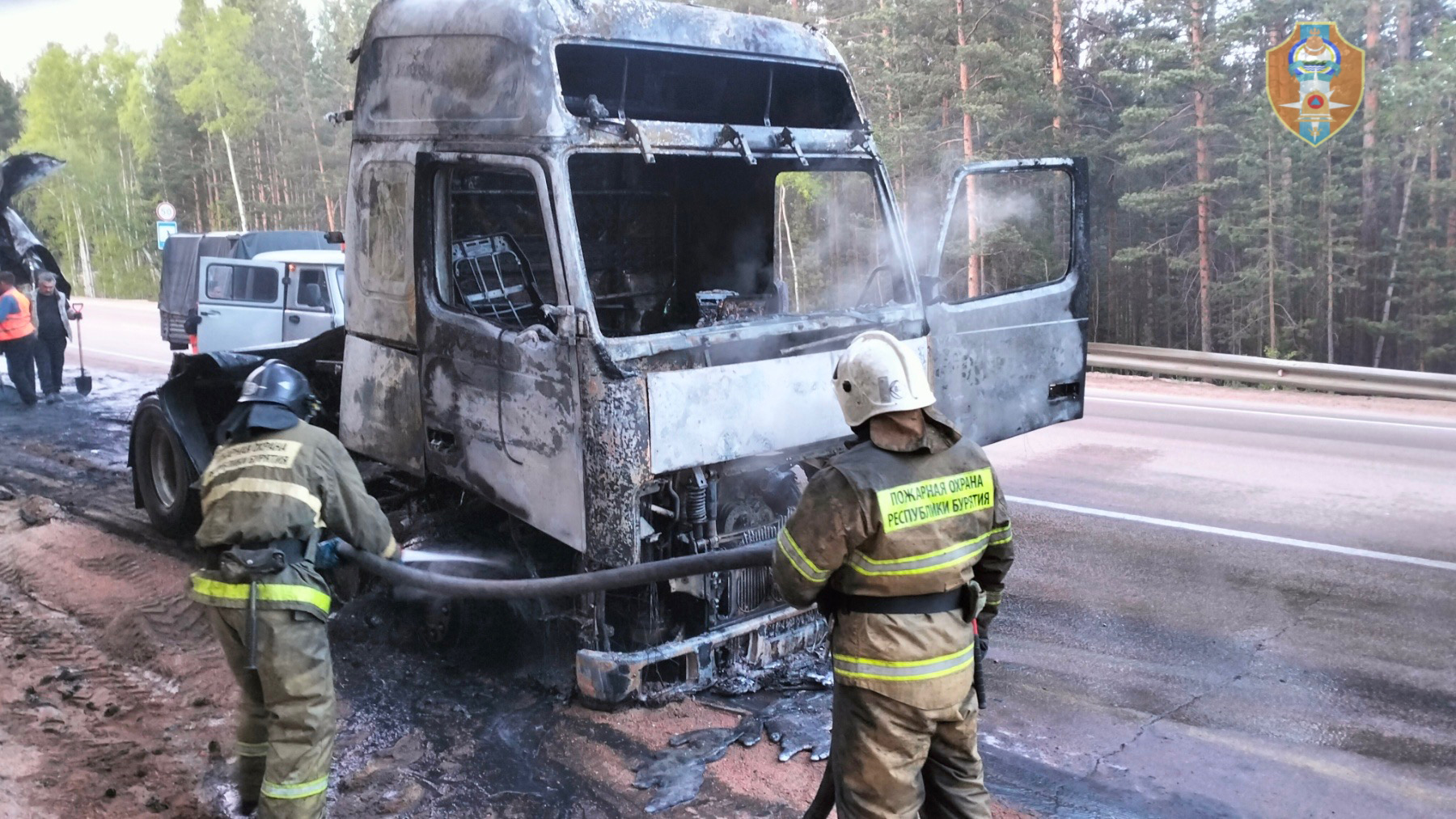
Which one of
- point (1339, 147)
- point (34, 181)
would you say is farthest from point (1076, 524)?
point (1339, 147)

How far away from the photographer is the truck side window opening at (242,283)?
41.2ft

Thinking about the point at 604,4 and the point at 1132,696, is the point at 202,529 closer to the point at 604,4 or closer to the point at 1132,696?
the point at 604,4


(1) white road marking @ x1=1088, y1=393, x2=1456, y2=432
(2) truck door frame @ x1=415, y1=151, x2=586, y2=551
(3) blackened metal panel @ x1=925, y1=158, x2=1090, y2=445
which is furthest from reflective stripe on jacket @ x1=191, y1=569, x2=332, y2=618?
(1) white road marking @ x1=1088, y1=393, x2=1456, y2=432

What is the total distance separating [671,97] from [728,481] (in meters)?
1.94

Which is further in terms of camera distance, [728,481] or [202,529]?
[728,481]

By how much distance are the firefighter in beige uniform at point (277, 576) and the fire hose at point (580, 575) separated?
29 centimetres

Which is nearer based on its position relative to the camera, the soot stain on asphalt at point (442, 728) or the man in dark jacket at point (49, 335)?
the soot stain on asphalt at point (442, 728)


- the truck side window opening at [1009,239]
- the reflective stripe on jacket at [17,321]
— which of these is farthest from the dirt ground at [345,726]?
the truck side window opening at [1009,239]

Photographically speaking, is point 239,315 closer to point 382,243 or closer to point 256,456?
point 382,243

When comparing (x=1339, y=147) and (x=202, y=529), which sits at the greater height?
(x=1339, y=147)

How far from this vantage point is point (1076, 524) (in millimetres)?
7500

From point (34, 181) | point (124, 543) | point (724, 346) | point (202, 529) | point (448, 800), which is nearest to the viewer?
point (202, 529)

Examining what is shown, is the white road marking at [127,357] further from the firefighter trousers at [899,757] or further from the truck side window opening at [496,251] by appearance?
the firefighter trousers at [899,757]

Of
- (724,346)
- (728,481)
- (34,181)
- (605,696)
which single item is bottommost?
(605,696)
